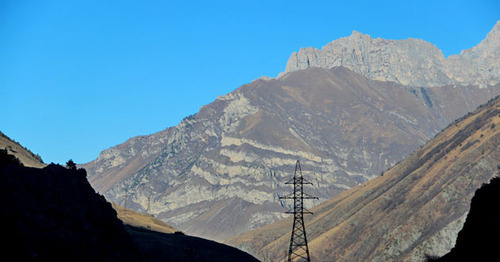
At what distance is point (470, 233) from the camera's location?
66.6 meters

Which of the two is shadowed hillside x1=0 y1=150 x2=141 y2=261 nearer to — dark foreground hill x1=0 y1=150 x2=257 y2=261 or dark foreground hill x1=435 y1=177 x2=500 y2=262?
dark foreground hill x1=0 y1=150 x2=257 y2=261

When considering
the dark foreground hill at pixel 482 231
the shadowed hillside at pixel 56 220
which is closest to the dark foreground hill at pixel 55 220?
the shadowed hillside at pixel 56 220

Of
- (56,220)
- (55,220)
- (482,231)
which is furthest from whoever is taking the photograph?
(56,220)

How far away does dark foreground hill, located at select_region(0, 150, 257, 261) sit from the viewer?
7225 centimetres

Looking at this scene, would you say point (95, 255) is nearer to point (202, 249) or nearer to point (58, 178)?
point (58, 178)

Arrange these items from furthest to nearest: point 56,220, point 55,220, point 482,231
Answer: point 56,220
point 55,220
point 482,231

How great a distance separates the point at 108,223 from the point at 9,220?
22.1 metres

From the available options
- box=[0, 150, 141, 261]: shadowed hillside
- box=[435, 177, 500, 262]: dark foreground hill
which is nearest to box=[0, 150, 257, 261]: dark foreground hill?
box=[0, 150, 141, 261]: shadowed hillside

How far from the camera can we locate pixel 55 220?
3145 inches

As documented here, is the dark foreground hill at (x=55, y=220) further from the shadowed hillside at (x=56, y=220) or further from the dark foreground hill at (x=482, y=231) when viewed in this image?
the dark foreground hill at (x=482, y=231)

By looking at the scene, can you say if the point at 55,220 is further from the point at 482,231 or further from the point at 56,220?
the point at 482,231

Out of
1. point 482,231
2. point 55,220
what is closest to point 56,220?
point 55,220

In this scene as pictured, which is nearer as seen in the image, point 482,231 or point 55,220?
point 482,231

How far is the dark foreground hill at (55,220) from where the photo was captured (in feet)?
237
